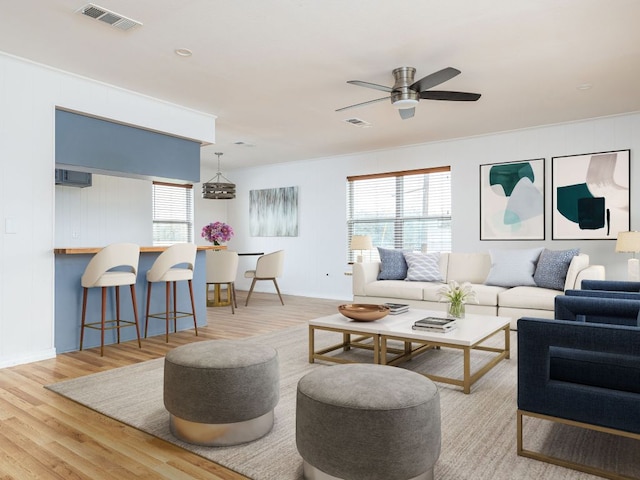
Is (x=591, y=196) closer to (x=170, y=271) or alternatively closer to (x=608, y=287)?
(x=608, y=287)

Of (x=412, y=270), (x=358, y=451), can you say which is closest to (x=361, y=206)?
(x=412, y=270)

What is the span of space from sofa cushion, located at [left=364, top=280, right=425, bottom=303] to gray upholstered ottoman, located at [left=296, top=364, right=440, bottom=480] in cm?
383

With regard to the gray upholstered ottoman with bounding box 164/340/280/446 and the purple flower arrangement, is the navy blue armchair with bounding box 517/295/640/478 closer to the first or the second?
the gray upholstered ottoman with bounding box 164/340/280/446

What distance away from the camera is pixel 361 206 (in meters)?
7.88

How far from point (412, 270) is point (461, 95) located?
2.76 meters

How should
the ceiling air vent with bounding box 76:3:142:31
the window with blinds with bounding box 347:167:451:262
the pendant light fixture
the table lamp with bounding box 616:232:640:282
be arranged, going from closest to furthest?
the ceiling air vent with bounding box 76:3:142:31
the table lamp with bounding box 616:232:640:282
the window with blinds with bounding box 347:167:451:262
the pendant light fixture

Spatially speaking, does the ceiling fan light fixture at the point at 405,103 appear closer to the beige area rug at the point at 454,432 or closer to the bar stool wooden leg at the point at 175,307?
the beige area rug at the point at 454,432

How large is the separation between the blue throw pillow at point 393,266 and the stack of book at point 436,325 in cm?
275

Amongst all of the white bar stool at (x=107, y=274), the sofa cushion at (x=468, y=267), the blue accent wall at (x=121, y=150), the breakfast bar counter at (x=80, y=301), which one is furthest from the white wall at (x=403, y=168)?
the white bar stool at (x=107, y=274)

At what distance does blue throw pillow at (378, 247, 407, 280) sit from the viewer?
621cm

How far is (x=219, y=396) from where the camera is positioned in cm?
221

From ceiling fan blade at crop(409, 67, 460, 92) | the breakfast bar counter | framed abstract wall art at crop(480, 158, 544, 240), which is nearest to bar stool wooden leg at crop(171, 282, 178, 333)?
Result: the breakfast bar counter

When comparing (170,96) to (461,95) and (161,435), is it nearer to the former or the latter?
(461,95)

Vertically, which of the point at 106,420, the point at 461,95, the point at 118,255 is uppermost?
the point at 461,95
